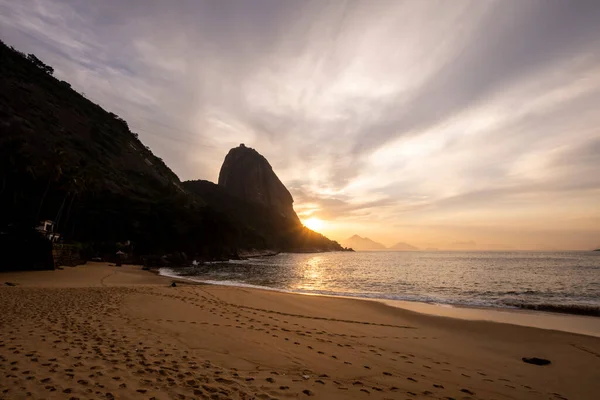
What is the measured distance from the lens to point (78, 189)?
5428 cm

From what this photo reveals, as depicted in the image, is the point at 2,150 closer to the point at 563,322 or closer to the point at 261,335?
the point at 261,335

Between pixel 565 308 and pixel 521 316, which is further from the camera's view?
pixel 565 308

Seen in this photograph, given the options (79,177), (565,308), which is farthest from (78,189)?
(565,308)

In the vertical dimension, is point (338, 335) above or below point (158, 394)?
below

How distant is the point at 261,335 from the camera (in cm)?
1046

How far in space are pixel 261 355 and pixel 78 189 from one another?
6167 cm

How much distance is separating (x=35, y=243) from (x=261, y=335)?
34.5m

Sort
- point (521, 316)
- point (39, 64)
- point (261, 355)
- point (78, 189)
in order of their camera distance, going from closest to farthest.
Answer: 1. point (261, 355)
2. point (521, 316)
3. point (78, 189)
4. point (39, 64)

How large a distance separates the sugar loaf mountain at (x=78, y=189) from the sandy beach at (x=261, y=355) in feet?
99.6

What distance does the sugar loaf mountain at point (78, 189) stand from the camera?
163ft

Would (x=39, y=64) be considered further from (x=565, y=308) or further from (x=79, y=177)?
(x=565, y=308)

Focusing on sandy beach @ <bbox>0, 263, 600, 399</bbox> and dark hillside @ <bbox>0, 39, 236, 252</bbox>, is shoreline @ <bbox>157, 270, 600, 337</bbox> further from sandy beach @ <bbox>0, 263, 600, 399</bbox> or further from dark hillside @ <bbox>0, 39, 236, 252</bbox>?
dark hillside @ <bbox>0, 39, 236, 252</bbox>

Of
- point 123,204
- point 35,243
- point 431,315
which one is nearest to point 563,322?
point 431,315

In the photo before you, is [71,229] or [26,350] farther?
[71,229]
